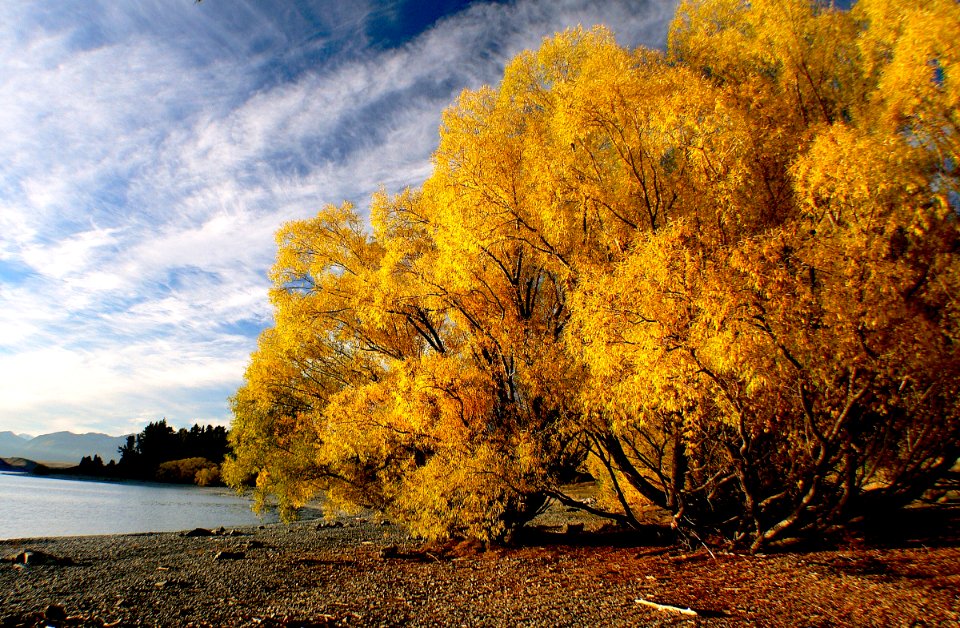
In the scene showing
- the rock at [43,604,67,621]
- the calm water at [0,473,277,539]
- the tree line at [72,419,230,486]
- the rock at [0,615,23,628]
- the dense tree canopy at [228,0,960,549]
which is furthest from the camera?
the tree line at [72,419,230,486]

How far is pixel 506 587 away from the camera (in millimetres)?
8273

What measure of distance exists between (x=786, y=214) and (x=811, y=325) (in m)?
2.78

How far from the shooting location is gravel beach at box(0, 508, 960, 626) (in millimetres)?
6070

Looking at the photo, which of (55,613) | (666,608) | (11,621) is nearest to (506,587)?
(666,608)

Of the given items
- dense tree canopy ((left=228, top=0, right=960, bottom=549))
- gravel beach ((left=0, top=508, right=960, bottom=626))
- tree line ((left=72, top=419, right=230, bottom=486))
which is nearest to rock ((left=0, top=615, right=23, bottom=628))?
gravel beach ((left=0, top=508, right=960, bottom=626))

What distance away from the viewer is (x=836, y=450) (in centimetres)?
778

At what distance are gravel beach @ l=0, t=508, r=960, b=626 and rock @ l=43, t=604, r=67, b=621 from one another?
7 centimetres

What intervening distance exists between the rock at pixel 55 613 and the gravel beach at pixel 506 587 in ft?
0.22

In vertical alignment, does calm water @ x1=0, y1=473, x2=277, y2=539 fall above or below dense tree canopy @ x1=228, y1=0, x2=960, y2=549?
below

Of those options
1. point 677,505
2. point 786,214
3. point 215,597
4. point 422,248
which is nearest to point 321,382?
point 422,248

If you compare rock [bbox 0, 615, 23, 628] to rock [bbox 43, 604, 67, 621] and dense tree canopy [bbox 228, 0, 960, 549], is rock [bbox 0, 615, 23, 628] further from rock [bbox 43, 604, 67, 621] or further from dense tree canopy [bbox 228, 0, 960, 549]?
dense tree canopy [bbox 228, 0, 960, 549]

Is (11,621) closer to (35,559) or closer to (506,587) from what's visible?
(35,559)

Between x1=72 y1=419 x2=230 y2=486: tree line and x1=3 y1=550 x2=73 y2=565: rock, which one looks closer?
x1=3 y1=550 x2=73 y2=565: rock

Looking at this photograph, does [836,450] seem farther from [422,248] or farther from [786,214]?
[422,248]
